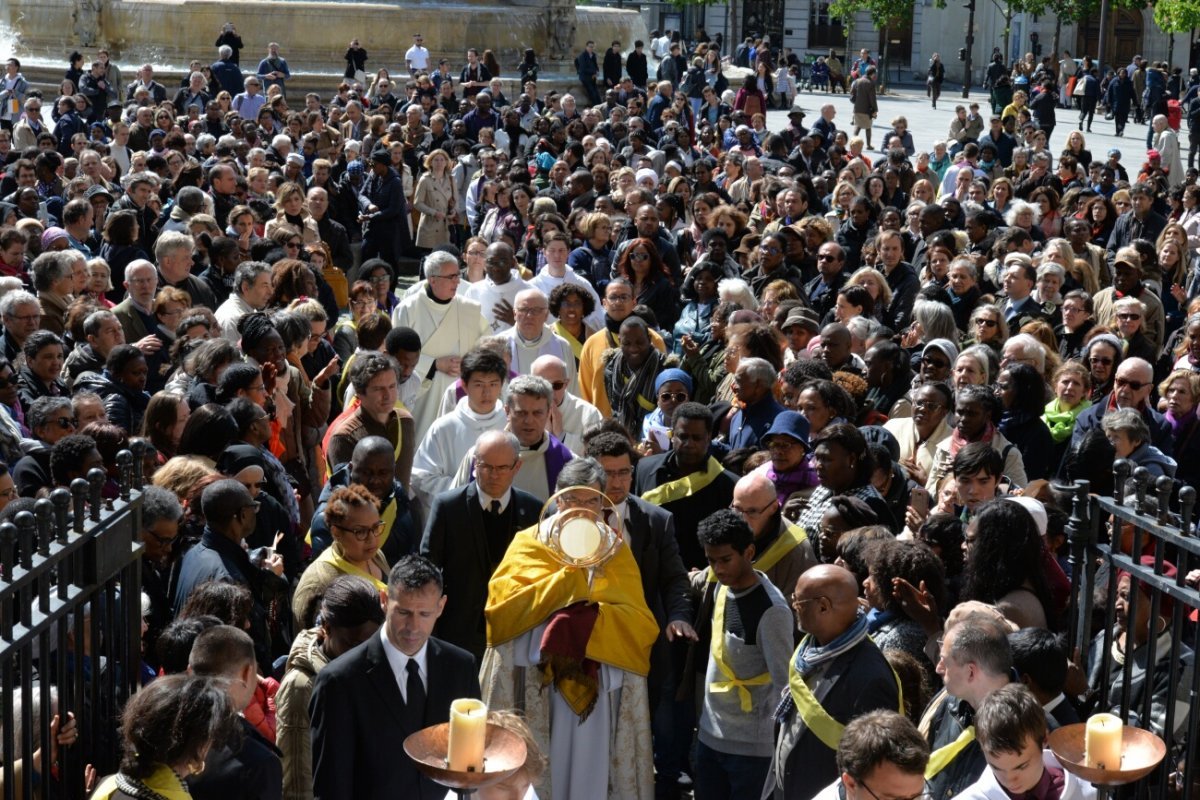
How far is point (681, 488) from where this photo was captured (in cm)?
766

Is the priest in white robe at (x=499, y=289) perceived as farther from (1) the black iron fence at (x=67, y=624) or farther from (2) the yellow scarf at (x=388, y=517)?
(1) the black iron fence at (x=67, y=624)

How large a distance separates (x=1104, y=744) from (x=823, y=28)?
227 feet

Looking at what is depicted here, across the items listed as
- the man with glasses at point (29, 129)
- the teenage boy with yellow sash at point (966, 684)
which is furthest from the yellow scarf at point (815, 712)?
the man with glasses at point (29, 129)

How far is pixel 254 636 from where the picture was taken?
6324 mm

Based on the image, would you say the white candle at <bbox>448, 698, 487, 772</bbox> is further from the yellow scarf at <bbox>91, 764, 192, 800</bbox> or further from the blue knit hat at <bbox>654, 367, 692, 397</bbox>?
the blue knit hat at <bbox>654, 367, 692, 397</bbox>

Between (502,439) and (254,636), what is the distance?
1.37 m

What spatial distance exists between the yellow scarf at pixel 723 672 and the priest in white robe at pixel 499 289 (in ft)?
18.9

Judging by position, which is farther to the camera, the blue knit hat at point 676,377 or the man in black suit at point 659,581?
the blue knit hat at point 676,377

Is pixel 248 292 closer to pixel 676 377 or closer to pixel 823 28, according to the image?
pixel 676 377

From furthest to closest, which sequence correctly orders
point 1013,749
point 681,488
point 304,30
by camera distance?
point 304,30 < point 681,488 < point 1013,749

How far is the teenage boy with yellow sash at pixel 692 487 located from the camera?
7.65 m

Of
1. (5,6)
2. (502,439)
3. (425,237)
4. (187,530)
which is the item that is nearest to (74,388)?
(187,530)

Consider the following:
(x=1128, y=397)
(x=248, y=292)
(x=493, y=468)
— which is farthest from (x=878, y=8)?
(x=493, y=468)

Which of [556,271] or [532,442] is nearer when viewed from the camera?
[532,442]
